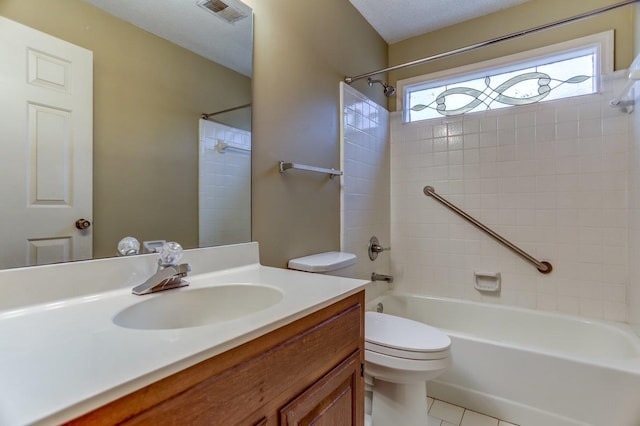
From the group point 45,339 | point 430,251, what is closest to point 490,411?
point 430,251

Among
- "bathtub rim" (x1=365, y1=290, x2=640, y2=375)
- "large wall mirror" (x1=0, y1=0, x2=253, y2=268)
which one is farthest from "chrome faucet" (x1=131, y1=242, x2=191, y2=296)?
"bathtub rim" (x1=365, y1=290, x2=640, y2=375)

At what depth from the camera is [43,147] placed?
31.3 inches

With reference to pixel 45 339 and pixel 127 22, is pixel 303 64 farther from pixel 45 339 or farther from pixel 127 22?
pixel 45 339

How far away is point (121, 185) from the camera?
3.09 ft

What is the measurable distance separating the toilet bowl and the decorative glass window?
5.53 ft

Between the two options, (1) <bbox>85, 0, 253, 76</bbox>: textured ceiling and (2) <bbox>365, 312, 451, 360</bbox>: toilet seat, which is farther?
(2) <bbox>365, 312, 451, 360</bbox>: toilet seat

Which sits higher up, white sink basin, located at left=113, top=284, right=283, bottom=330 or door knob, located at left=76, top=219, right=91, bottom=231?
door knob, located at left=76, top=219, right=91, bottom=231

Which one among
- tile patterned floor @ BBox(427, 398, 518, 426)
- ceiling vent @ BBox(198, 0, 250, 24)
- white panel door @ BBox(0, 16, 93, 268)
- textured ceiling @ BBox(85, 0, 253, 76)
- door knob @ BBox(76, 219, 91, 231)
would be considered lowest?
tile patterned floor @ BBox(427, 398, 518, 426)

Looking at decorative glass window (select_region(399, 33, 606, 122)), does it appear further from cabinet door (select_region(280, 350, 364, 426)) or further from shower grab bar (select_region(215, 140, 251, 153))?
cabinet door (select_region(280, 350, 364, 426))

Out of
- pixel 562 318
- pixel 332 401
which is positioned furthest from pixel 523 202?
pixel 332 401

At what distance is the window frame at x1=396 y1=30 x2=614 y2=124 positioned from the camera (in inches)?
74.4

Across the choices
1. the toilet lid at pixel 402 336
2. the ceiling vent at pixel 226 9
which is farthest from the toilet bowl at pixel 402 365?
the ceiling vent at pixel 226 9

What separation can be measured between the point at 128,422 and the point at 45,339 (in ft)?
0.91

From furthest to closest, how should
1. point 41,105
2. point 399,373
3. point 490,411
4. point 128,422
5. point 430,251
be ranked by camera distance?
point 430,251
point 490,411
point 399,373
point 41,105
point 128,422
